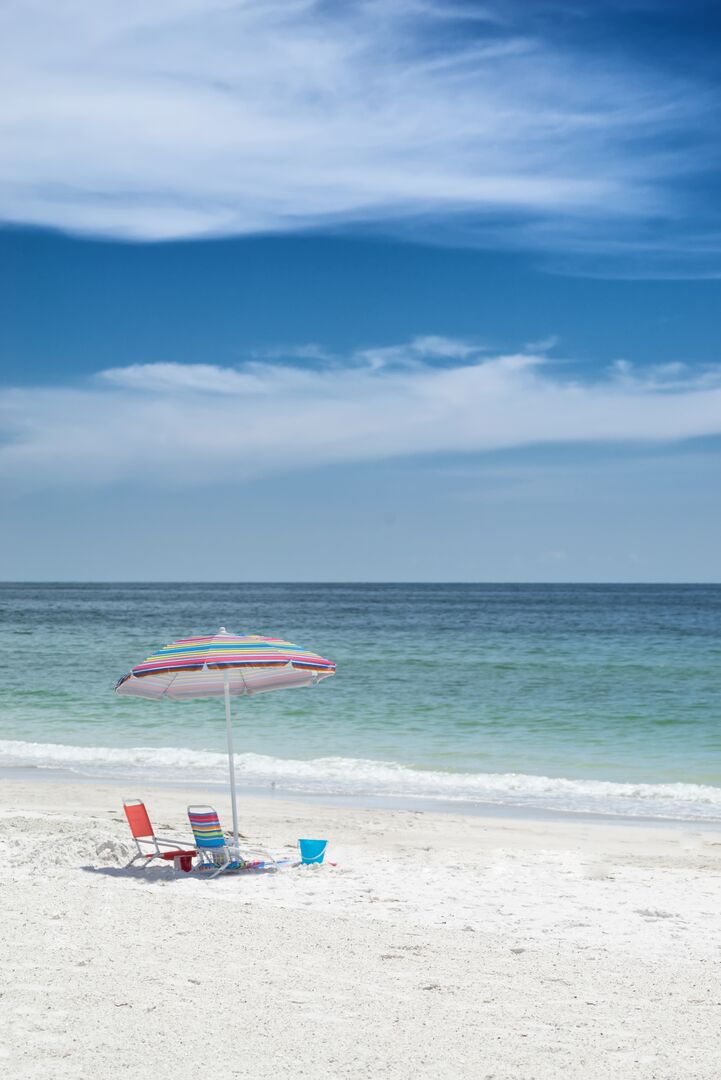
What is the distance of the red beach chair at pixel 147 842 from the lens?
9.53m

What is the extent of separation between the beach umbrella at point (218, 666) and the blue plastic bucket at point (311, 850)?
2.19ft

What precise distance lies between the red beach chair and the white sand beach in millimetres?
137

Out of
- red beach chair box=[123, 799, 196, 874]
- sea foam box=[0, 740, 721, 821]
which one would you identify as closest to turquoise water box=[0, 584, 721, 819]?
sea foam box=[0, 740, 721, 821]

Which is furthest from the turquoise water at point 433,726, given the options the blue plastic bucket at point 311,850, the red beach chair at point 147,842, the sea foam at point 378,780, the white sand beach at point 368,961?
the red beach chair at point 147,842

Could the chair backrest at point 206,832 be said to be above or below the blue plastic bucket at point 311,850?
above

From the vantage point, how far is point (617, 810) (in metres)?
13.5

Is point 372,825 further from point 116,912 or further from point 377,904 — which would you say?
point 116,912

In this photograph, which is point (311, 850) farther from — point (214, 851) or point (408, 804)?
point (408, 804)

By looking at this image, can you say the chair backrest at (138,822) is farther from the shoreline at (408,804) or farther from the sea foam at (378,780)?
the sea foam at (378,780)

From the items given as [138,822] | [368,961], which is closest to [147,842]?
[138,822]

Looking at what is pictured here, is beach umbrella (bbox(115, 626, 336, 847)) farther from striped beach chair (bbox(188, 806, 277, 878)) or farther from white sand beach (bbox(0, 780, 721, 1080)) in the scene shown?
white sand beach (bbox(0, 780, 721, 1080))

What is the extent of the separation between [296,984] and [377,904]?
87.4 inches

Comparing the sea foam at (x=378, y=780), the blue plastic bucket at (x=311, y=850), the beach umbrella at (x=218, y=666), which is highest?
the beach umbrella at (x=218, y=666)

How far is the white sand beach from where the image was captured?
201 inches
